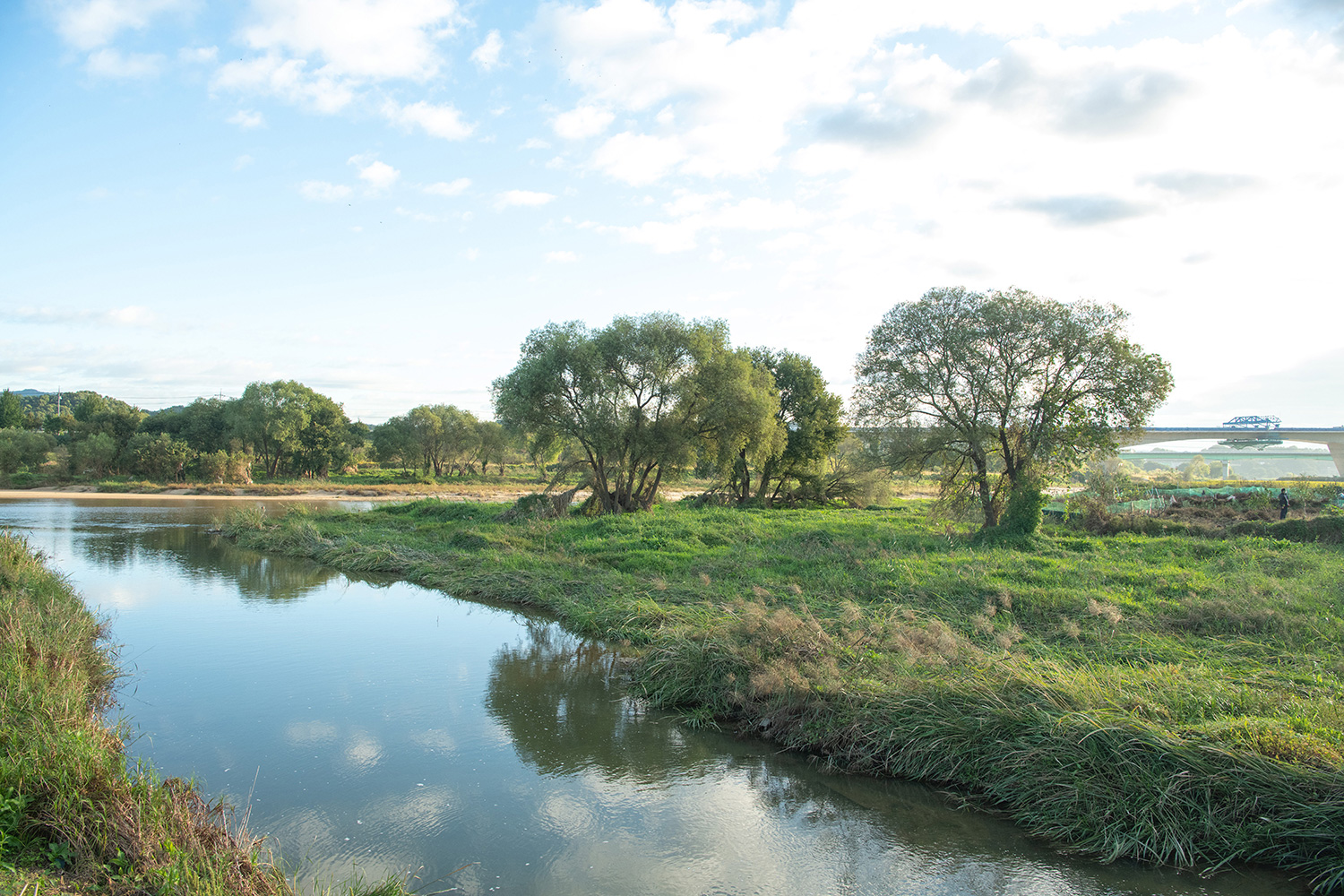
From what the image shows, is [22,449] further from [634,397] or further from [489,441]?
[634,397]

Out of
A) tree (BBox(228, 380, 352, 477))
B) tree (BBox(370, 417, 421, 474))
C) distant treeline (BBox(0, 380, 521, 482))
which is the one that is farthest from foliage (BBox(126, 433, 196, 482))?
tree (BBox(370, 417, 421, 474))

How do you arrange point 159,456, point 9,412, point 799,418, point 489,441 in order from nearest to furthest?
point 799,418, point 159,456, point 489,441, point 9,412

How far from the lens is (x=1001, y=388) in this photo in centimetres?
2434

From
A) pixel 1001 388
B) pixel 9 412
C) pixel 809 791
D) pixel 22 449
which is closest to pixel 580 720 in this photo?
pixel 809 791

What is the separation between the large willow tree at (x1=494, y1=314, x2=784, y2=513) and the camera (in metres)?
28.4

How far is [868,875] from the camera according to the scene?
6.41 meters

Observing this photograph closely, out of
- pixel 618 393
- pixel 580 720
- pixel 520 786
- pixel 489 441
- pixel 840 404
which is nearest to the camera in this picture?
pixel 520 786

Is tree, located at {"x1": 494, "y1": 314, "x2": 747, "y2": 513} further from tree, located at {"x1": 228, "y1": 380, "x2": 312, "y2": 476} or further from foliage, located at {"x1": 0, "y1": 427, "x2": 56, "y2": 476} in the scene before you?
foliage, located at {"x1": 0, "y1": 427, "x2": 56, "y2": 476}

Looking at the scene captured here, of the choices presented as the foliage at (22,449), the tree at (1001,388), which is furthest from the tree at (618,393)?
the foliage at (22,449)

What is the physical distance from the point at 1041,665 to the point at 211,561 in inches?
1065

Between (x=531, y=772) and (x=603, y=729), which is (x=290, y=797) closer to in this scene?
(x=531, y=772)

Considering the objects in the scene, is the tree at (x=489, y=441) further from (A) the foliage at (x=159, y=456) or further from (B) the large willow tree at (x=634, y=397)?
(B) the large willow tree at (x=634, y=397)

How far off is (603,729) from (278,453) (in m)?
69.0

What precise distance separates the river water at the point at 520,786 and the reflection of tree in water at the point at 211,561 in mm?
5674
